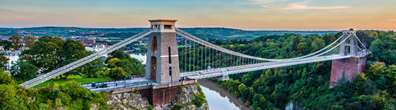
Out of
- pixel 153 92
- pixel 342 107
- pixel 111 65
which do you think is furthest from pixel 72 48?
pixel 342 107

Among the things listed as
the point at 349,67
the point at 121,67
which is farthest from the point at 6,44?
the point at 349,67

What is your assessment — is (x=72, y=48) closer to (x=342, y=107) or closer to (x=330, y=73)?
(x=342, y=107)

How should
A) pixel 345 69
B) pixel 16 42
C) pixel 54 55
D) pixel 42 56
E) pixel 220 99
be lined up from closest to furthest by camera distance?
1. pixel 42 56
2. pixel 54 55
3. pixel 16 42
4. pixel 345 69
5. pixel 220 99

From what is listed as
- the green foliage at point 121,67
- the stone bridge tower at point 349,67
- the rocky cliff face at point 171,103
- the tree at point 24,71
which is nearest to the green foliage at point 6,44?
the green foliage at point 121,67

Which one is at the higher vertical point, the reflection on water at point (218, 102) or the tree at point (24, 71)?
the tree at point (24, 71)

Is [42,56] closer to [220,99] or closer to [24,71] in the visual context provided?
[24,71]

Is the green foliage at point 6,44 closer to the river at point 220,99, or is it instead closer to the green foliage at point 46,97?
the river at point 220,99
